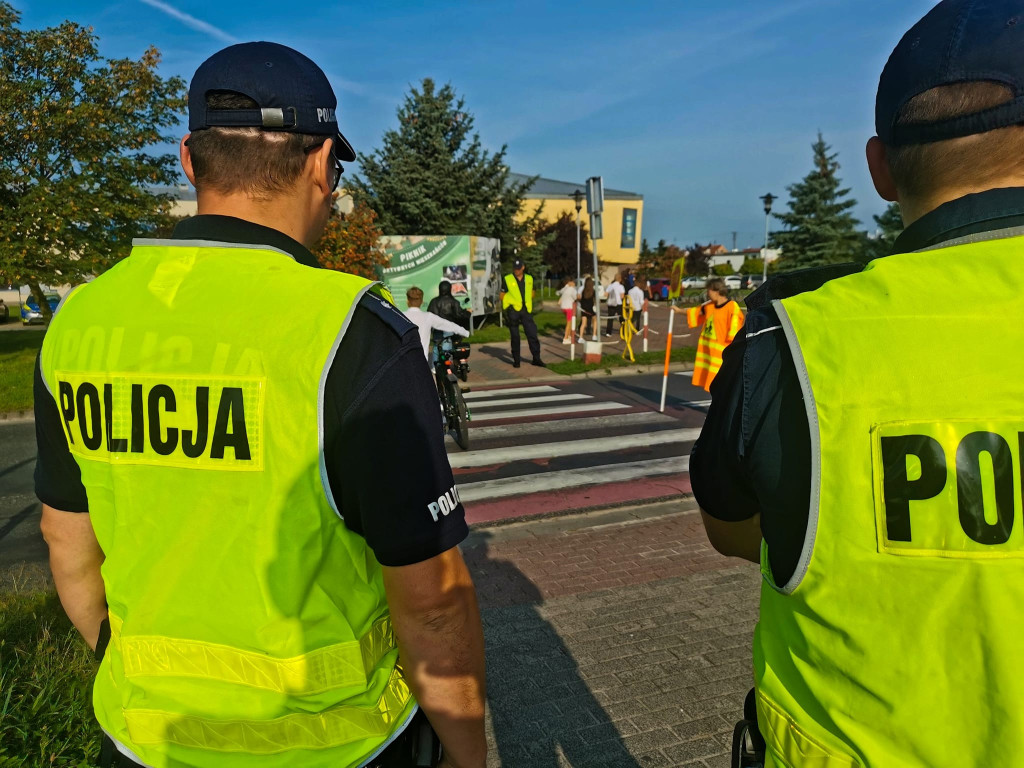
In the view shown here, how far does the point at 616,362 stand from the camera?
15.4 metres

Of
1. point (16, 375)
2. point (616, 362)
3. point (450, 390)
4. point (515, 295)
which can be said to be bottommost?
point (16, 375)

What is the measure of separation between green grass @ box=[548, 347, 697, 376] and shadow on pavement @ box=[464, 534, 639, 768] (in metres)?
10.3

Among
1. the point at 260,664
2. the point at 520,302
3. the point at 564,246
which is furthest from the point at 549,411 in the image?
the point at 564,246

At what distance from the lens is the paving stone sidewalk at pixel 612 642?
2996 millimetres

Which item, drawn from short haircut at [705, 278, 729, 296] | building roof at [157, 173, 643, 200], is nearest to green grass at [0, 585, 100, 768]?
short haircut at [705, 278, 729, 296]

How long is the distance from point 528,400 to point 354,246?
10763 mm

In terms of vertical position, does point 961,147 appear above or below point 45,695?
above

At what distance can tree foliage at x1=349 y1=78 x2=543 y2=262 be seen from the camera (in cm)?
2872

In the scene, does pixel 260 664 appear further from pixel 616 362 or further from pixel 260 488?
pixel 616 362

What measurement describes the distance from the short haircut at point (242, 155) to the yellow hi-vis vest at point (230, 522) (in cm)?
15

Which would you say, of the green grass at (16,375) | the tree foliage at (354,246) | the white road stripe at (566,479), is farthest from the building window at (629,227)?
the white road stripe at (566,479)

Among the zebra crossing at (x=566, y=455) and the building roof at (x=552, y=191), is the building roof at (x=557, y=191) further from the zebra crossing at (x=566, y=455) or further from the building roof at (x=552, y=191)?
the zebra crossing at (x=566, y=455)

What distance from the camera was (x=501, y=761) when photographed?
9.45ft

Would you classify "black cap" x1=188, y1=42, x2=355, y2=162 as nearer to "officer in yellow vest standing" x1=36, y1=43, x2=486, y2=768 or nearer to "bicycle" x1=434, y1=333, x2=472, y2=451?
"officer in yellow vest standing" x1=36, y1=43, x2=486, y2=768
